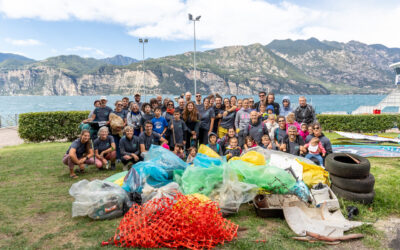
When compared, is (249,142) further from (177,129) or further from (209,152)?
(177,129)

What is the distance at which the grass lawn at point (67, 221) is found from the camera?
3.30 meters

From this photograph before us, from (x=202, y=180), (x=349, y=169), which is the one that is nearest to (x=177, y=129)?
(x=202, y=180)

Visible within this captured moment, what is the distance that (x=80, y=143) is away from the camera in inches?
254

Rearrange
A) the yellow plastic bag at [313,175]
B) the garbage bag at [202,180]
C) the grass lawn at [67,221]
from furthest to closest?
the yellow plastic bag at [313,175] < the garbage bag at [202,180] < the grass lawn at [67,221]

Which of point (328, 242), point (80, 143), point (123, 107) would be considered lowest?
point (328, 242)

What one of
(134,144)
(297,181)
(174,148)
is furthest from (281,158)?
(134,144)

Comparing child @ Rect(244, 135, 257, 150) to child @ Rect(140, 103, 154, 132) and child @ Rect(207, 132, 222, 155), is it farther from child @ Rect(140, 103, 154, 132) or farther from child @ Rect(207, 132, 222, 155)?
child @ Rect(140, 103, 154, 132)

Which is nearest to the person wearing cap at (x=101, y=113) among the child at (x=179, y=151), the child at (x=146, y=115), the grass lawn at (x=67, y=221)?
the child at (x=146, y=115)

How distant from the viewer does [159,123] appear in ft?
Answer: 23.7

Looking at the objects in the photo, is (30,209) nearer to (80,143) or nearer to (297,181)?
(80,143)

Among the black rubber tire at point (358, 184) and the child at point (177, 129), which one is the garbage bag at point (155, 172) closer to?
the child at point (177, 129)

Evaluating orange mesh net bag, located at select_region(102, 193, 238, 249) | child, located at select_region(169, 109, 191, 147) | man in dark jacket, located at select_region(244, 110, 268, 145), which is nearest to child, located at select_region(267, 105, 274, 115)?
man in dark jacket, located at select_region(244, 110, 268, 145)

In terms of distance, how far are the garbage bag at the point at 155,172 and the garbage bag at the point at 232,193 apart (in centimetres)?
114

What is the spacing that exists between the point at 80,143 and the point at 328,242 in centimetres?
585
